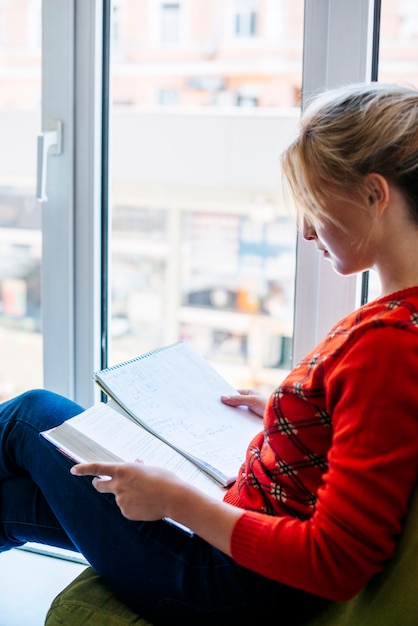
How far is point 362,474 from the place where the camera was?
2.41 ft

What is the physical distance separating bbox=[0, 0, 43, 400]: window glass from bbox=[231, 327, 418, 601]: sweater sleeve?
3.51 ft

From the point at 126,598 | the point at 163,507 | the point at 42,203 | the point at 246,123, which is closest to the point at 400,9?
the point at 246,123

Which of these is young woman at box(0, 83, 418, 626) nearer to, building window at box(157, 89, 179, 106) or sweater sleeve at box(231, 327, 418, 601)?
sweater sleeve at box(231, 327, 418, 601)

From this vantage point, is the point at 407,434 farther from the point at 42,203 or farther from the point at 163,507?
the point at 42,203

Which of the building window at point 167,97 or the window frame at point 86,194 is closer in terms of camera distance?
the window frame at point 86,194

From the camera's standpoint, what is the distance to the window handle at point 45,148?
1523 millimetres

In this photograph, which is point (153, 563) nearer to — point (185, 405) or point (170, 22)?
point (185, 405)

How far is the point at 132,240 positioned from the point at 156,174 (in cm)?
39

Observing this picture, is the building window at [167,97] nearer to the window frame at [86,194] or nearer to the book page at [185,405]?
the window frame at [86,194]

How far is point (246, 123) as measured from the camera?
5.68ft

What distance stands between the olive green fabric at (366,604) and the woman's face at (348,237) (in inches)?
11.0

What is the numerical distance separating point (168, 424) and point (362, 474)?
0.45 meters

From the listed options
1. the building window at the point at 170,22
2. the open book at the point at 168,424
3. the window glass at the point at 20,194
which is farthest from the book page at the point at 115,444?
the building window at the point at 170,22

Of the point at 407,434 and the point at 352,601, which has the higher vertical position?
the point at 407,434
